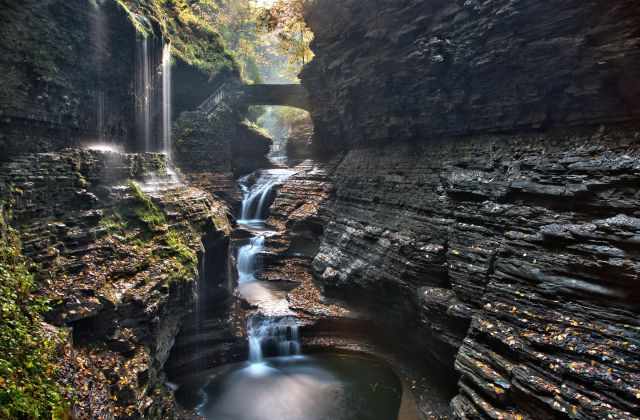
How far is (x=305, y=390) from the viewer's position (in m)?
11.3

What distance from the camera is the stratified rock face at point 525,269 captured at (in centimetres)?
696

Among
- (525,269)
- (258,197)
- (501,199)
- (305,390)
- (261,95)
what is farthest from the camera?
(261,95)

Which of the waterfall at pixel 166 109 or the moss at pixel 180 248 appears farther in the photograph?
the waterfall at pixel 166 109

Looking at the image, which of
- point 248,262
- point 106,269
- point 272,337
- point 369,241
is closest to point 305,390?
point 272,337

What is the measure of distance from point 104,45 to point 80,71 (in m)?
1.64

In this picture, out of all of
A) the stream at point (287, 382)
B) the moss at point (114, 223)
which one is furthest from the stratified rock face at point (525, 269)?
the moss at point (114, 223)

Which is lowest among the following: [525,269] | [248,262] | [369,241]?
[248,262]

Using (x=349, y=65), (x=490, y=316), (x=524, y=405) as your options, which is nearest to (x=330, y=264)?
(x=490, y=316)

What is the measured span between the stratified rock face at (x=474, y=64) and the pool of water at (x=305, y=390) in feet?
34.2

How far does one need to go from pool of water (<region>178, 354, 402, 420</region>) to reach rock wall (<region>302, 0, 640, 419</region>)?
84.5 inches

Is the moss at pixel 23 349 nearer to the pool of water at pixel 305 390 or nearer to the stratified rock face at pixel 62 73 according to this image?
the stratified rock face at pixel 62 73

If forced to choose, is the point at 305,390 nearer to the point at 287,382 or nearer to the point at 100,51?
the point at 287,382

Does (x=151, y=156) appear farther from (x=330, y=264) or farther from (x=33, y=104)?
(x=330, y=264)

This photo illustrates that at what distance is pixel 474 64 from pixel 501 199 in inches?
228
